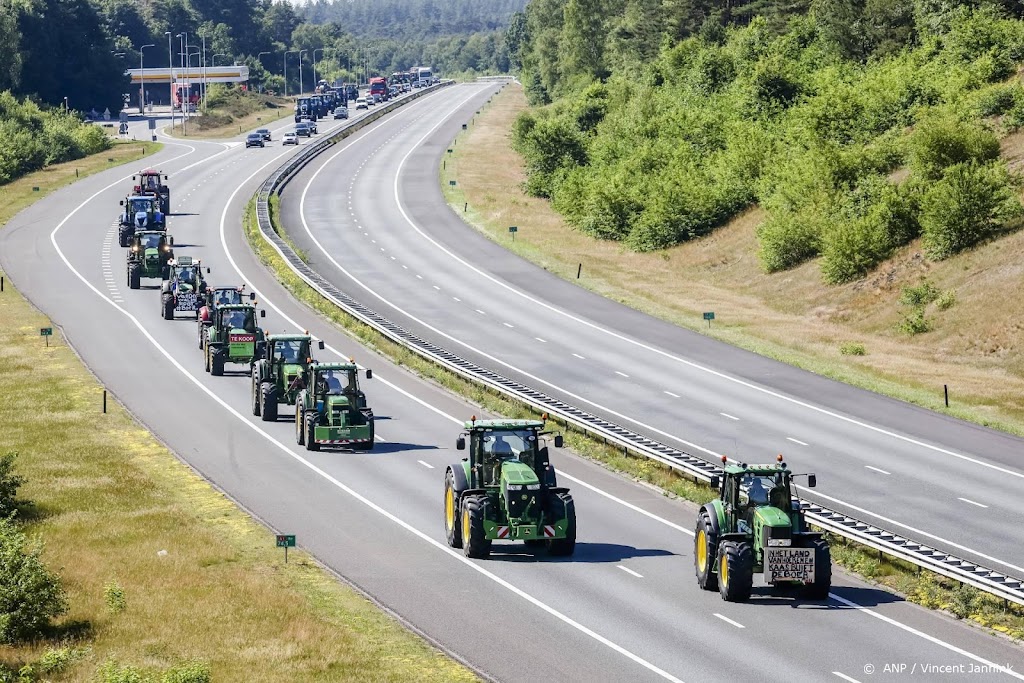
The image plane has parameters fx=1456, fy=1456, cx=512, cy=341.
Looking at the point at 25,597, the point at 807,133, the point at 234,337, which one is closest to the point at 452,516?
the point at 25,597

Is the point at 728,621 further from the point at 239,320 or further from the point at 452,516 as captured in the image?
the point at 239,320

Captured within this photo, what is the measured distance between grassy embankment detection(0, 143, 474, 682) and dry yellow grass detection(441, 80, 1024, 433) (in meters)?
27.6

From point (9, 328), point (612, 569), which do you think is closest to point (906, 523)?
point (612, 569)

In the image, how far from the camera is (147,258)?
78375 mm

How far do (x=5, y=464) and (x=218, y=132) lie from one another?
139030mm

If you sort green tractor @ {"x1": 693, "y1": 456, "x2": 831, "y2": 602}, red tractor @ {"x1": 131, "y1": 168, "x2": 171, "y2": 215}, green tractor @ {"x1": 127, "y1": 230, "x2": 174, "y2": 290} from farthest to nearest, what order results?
red tractor @ {"x1": 131, "y1": 168, "x2": 171, "y2": 215}, green tractor @ {"x1": 127, "y1": 230, "x2": 174, "y2": 290}, green tractor @ {"x1": 693, "y1": 456, "x2": 831, "y2": 602}

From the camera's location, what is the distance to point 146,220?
288 feet

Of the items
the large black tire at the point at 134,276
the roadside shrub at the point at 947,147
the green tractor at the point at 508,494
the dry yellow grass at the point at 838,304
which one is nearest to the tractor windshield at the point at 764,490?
the green tractor at the point at 508,494

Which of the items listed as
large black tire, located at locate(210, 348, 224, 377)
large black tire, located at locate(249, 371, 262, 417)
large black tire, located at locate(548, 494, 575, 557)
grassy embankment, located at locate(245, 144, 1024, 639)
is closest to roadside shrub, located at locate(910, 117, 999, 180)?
grassy embankment, located at locate(245, 144, 1024, 639)

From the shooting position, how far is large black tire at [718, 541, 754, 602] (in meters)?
28.5

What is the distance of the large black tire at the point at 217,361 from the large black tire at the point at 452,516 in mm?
24790

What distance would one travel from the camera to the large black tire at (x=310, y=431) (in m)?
44.8

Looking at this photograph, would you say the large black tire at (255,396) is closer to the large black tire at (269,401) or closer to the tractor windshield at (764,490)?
the large black tire at (269,401)

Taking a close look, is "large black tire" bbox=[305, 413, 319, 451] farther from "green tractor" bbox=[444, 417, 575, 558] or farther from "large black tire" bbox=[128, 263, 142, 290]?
"large black tire" bbox=[128, 263, 142, 290]
